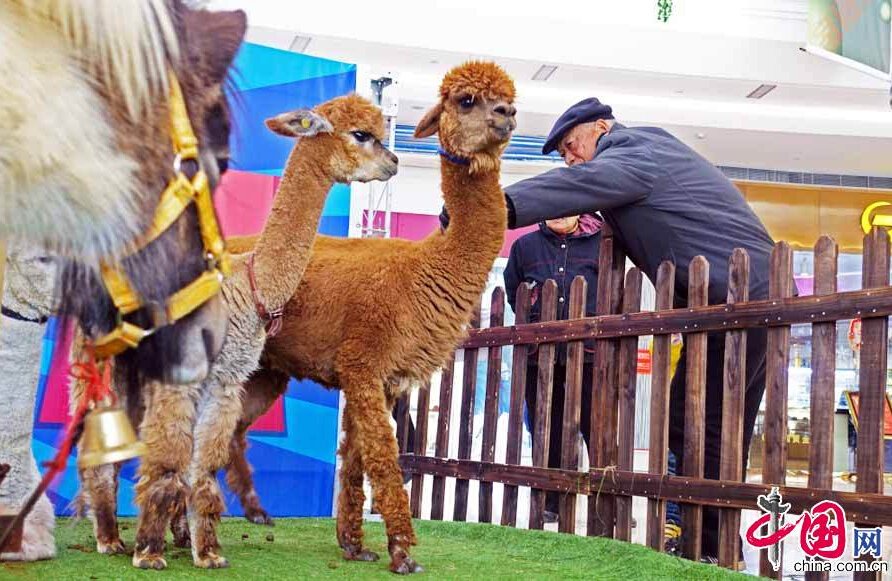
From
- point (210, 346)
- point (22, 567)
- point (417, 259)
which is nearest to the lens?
point (210, 346)

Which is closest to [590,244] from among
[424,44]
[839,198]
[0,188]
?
[0,188]

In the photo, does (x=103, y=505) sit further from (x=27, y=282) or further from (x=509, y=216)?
(x=509, y=216)

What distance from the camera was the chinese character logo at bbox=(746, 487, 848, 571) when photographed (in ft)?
11.6

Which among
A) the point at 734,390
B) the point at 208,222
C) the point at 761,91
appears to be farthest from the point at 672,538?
the point at 761,91

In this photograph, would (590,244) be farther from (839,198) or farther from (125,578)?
(839,198)

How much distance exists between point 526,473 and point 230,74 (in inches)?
138

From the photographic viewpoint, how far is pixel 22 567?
3512 mm

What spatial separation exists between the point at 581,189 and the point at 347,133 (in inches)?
40.6

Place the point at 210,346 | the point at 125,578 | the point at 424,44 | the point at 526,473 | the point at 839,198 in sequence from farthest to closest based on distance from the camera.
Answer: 1. the point at 839,198
2. the point at 424,44
3. the point at 526,473
4. the point at 125,578
5. the point at 210,346

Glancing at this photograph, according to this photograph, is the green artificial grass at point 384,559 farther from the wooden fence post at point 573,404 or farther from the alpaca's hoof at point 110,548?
the wooden fence post at point 573,404

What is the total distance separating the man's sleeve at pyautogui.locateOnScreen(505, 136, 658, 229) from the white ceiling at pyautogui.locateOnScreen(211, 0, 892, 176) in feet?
31.5

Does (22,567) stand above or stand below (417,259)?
below

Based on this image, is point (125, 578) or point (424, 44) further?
point (424, 44)

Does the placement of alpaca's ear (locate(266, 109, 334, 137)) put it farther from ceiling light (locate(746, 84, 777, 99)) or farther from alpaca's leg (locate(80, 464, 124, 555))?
ceiling light (locate(746, 84, 777, 99))
